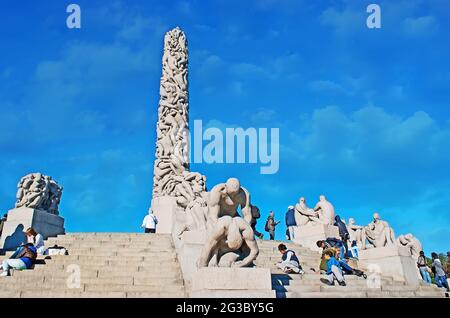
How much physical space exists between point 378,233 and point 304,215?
10.2 feet

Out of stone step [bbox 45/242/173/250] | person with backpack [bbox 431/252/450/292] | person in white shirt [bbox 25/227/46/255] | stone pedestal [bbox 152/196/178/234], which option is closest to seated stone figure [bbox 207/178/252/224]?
stone step [bbox 45/242/173/250]

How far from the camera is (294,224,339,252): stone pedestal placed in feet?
43.7

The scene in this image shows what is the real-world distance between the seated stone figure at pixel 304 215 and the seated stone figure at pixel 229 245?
8096mm

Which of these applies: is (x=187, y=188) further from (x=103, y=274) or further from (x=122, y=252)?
(x=103, y=274)

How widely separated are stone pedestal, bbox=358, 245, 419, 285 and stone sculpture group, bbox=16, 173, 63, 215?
32.4 feet

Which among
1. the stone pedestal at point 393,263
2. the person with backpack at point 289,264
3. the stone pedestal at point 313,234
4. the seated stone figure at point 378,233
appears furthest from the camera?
the stone pedestal at point 313,234

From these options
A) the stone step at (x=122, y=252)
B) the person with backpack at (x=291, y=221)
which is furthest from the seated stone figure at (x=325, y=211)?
the stone step at (x=122, y=252)

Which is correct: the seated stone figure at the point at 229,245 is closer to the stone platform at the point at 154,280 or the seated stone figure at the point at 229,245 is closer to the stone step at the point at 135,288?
the stone platform at the point at 154,280

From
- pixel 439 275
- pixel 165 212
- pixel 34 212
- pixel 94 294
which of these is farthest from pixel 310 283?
pixel 165 212

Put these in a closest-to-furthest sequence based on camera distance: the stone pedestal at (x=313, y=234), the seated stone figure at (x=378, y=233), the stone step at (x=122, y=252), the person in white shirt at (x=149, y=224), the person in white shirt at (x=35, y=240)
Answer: the person in white shirt at (x=35, y=240) < the stone step at (x=122, y=252) < the seated stone figure at (x=378, y=233) < the stone pedestal at (x=313, y=234) < the person in white shirt at (x=149, y=224)

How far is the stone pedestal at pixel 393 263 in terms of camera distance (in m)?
10.3
